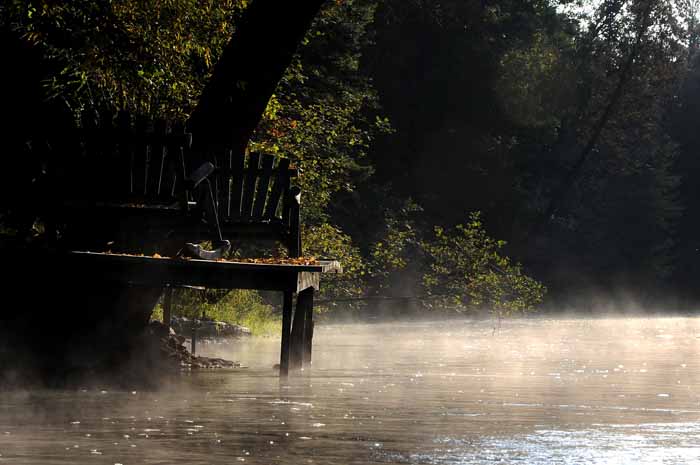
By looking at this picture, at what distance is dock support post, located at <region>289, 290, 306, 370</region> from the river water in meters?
0.42

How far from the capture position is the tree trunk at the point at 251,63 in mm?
14344

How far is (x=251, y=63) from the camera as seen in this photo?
14.4 metres

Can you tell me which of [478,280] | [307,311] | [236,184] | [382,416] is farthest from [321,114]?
[382,416]

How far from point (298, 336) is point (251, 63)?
13.6 ft

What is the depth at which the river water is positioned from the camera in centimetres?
834

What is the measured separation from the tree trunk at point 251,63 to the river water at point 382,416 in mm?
2867

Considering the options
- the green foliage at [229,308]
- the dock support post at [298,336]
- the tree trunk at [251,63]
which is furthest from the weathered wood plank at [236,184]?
the green foliage at [229,308]

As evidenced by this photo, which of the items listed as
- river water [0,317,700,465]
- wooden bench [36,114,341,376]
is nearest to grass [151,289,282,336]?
river water [0,317,700,465]

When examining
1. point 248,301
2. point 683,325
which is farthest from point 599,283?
point 248,301

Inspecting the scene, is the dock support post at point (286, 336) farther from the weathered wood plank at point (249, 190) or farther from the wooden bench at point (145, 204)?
the weathered wood plank at point (249, 190)

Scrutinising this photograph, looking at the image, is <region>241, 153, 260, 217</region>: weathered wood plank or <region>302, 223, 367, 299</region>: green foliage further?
<region>302, 223, 367, 299</region>: green foliage

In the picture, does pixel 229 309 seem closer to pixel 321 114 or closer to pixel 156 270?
pixel 321 114

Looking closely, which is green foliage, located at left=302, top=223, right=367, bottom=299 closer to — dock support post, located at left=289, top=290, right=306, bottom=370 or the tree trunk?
dock support post, located at left=289, top=290, right=306, bottom=370

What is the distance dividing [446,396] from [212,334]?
13.3 m
